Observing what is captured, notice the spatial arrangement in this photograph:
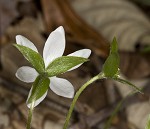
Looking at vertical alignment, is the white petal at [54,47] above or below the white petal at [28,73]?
above

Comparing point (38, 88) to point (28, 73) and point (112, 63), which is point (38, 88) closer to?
point (28, 73)

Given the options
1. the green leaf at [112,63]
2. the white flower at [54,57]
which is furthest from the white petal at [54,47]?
the green leaf at [112,63]

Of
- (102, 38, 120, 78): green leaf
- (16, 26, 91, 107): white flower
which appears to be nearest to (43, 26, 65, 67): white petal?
(16, 26, 91, 107): white flower

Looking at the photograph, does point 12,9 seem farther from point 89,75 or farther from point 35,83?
point 35,83

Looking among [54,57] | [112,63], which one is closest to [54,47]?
[54,57]

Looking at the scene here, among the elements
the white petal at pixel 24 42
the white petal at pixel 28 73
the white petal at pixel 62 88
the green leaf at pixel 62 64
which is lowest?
the white petal at pixel 62 88

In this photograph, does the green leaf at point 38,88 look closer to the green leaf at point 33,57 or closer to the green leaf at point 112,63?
the green leaf at point 33,57

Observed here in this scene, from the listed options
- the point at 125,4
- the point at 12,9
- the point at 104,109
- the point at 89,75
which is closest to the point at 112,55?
the point at 104,109

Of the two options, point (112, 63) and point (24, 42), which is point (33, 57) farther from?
point (112, 63)

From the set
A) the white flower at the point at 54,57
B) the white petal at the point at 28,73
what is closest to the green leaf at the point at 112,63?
the white flower at the point at 54,57
